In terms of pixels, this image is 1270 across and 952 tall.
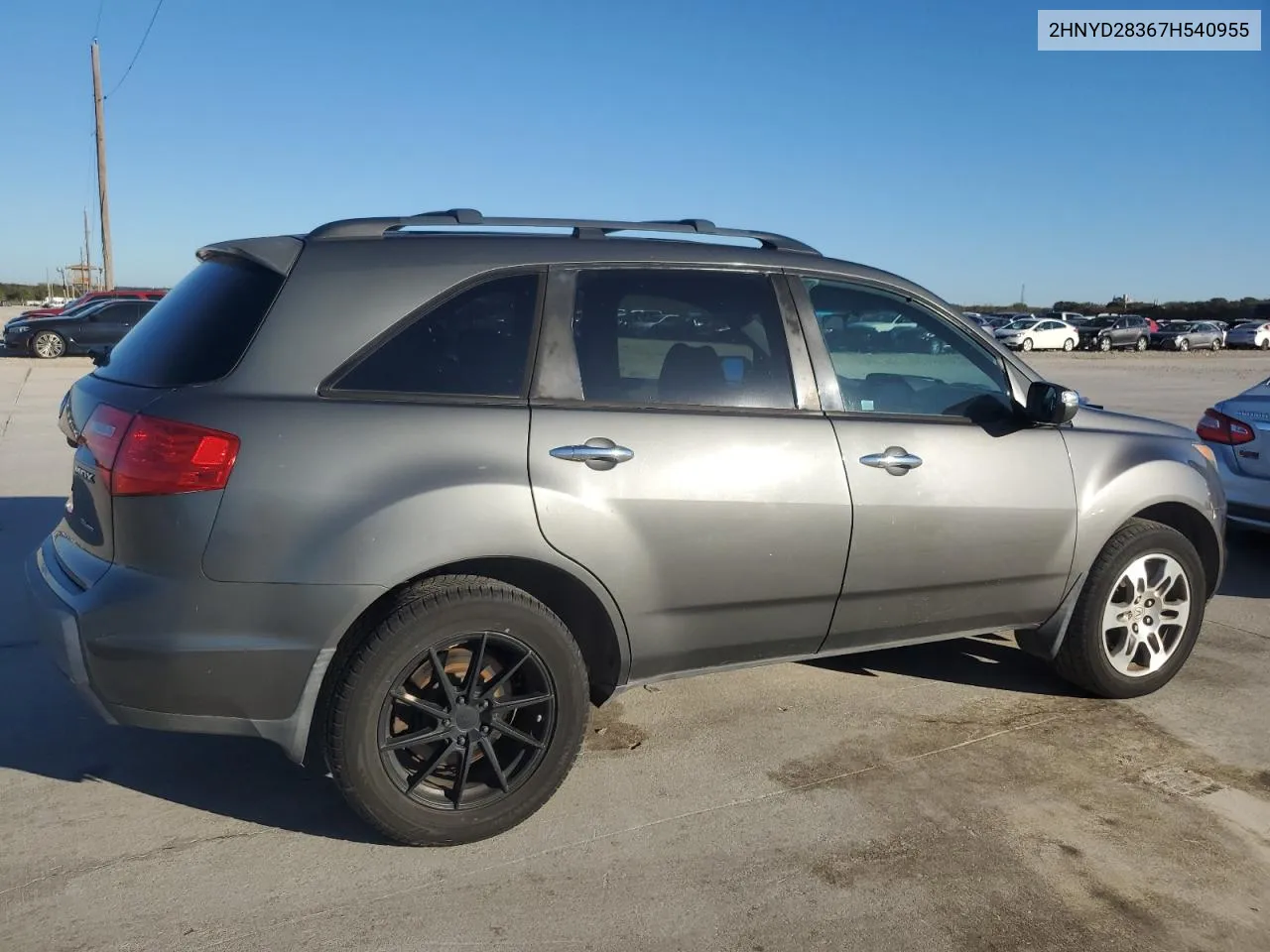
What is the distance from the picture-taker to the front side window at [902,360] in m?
3.88

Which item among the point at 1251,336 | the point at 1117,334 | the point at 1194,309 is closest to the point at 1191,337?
the point at 1117,334

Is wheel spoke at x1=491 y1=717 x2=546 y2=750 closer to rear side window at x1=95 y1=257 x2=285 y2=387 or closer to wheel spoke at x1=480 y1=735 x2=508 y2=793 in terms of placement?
wheel spoke at x1=480 y1=735 x2=508 y2=793

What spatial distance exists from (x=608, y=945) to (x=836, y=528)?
1.56 metres

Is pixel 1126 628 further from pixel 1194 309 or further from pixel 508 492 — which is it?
pixel 1194 309

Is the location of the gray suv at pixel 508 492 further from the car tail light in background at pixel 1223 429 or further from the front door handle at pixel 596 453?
the car tail light in background at pixel 1223 429

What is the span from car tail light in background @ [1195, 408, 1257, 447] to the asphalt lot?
2.51 metres

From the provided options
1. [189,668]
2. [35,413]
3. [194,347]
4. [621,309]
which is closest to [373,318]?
[194,347]

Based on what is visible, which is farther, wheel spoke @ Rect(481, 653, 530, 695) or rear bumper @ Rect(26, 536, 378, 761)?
wheel spoke @ Rect(481, 653, 530, 695)

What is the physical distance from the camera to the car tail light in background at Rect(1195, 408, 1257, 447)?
668 cm

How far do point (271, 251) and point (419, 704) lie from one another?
55.7 inches

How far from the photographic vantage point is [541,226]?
3664 millimetres

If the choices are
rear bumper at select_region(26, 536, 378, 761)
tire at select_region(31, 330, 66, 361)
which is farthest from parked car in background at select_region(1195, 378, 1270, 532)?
tire at select_region(31, 330, 66, 361)

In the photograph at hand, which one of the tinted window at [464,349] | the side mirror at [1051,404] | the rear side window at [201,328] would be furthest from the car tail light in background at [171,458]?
the side mirror at [1051,404]

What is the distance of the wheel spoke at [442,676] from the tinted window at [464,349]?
771 mm
